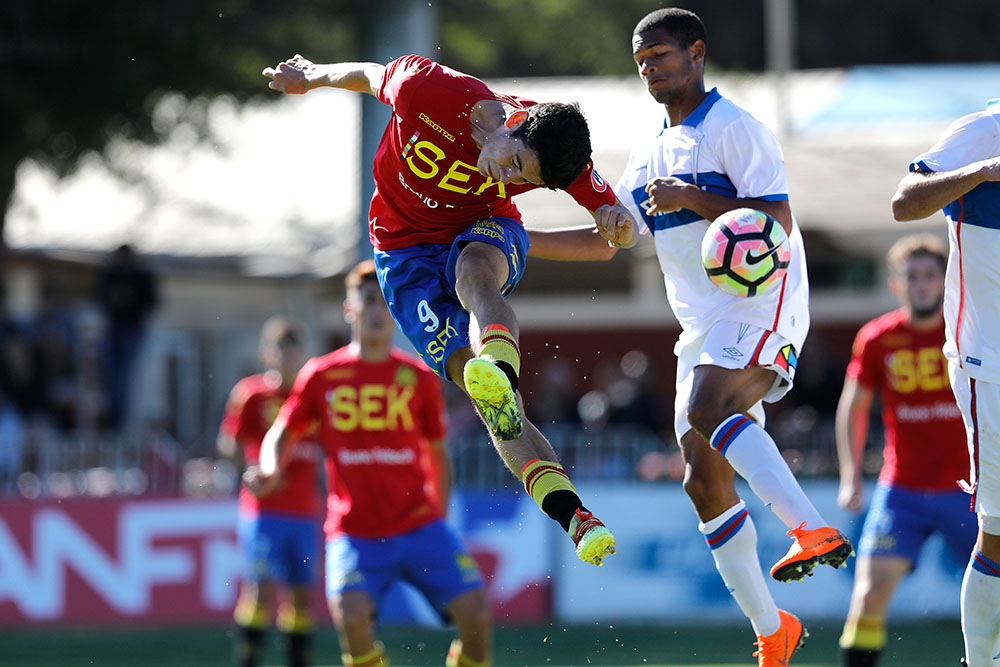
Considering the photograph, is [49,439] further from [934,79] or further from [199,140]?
[934,79]

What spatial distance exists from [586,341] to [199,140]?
5.86 meters

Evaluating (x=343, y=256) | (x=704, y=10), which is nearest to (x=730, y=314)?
(x=343, y=256)

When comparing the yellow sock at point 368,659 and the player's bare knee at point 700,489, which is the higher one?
the player's bare knee at point 700,489

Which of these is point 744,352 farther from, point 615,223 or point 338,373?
point 338,373

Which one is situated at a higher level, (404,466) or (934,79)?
(934,79)

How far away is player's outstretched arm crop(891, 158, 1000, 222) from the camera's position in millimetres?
5770

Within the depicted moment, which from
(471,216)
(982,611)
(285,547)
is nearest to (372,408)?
(285,547)

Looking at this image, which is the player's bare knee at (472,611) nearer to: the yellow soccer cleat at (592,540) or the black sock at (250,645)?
the yellow soccer cleat at (592,540)

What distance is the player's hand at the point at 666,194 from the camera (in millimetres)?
6289

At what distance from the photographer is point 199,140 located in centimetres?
1888

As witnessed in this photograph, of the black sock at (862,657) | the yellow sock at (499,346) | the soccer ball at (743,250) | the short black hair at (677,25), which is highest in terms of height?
the short black hair at (677,25)

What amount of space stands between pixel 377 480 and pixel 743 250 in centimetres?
319

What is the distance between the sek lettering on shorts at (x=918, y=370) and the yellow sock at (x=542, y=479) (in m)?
3.74

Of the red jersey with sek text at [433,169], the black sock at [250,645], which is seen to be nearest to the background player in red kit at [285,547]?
the black sock at [250,645]
